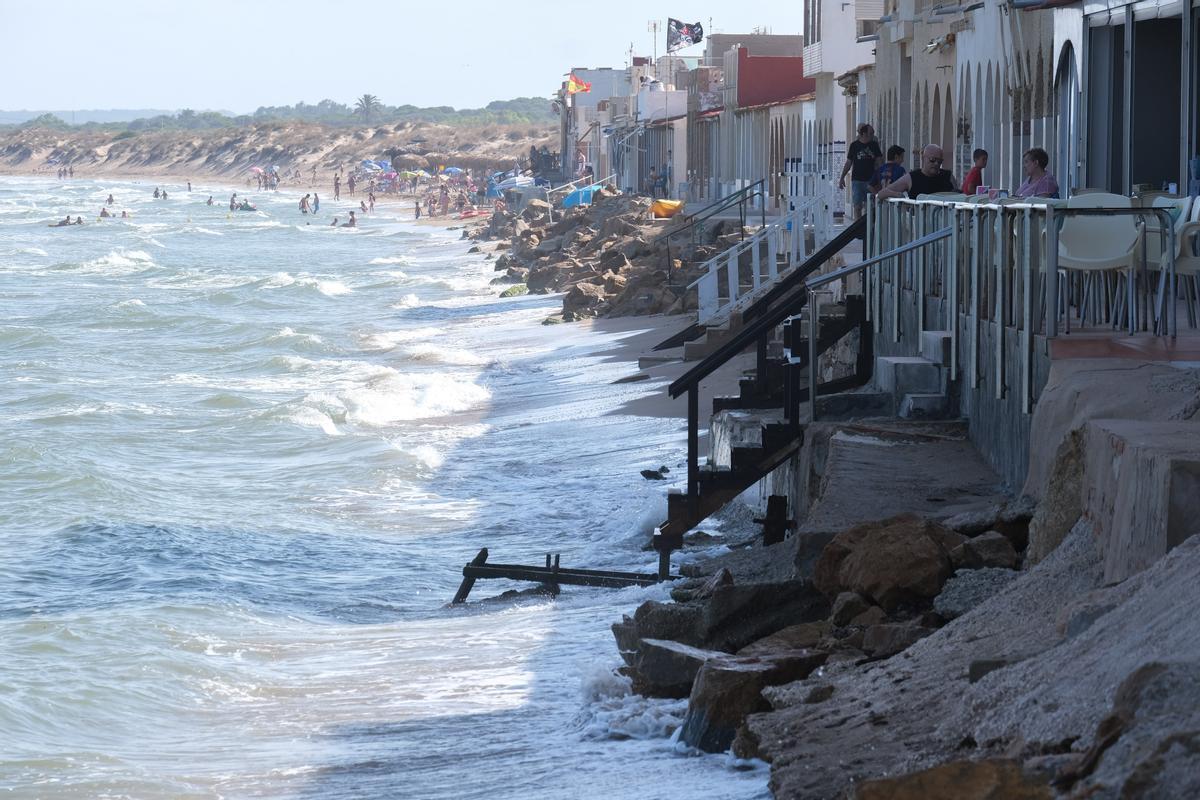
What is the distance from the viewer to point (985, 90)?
1922cm

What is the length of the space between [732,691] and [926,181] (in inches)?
314

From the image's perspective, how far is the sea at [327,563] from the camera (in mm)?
8227

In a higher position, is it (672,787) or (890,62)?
(890,62)

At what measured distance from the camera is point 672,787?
656 cm

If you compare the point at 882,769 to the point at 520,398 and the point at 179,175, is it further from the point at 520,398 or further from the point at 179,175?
the point at 179,175

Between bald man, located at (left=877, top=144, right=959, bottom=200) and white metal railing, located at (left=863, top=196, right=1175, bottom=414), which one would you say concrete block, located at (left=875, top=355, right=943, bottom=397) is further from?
bald man, located at (left=877, top=144, right=959, bottom=200)

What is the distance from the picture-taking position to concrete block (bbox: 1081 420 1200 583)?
215 inches

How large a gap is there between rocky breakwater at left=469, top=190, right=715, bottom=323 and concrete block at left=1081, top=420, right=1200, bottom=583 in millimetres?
21966

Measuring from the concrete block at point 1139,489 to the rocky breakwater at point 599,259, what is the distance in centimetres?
2197

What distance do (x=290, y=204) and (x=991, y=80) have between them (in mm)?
104543

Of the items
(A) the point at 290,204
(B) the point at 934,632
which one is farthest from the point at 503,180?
(B) the point at 934,632

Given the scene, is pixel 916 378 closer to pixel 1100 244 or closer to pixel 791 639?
pixel 1100 244

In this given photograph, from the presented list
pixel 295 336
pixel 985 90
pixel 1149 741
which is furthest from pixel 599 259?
pixel 1149 741

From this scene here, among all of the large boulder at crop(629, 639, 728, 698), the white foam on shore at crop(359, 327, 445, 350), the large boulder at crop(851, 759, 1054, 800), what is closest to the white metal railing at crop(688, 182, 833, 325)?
the white foam on shore at crop(359, 327, 445, 350)
